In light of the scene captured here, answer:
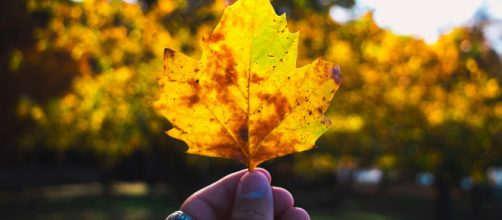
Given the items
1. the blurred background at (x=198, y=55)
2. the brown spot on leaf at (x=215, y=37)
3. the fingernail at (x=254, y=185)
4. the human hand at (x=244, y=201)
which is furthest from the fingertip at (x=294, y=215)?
the blurred background at (x=198, y=55)

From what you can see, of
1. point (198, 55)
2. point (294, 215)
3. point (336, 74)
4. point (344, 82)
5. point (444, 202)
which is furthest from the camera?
point (444, 202)

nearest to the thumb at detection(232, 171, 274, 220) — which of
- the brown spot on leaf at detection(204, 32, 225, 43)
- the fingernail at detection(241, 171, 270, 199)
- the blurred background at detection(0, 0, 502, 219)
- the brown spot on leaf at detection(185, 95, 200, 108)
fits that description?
the fingernail at detection(241, 171, 270, 199)

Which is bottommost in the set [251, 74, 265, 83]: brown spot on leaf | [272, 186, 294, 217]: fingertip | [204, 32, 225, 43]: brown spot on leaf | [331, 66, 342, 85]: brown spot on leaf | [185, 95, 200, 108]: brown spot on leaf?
[272, 186, 294, 217]: fingertip

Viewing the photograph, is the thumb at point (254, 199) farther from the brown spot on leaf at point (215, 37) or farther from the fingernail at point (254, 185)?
the brown spot on leaf at point (215, 37)

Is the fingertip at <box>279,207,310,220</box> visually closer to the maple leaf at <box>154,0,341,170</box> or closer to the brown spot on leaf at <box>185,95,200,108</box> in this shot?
the maple leaf at <box>154,0,341,170</box>

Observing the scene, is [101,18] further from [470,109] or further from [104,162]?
[104,162]

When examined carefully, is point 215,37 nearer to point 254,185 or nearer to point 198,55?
point 254,185

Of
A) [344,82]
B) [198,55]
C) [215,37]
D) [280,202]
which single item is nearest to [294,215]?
[280,202]
